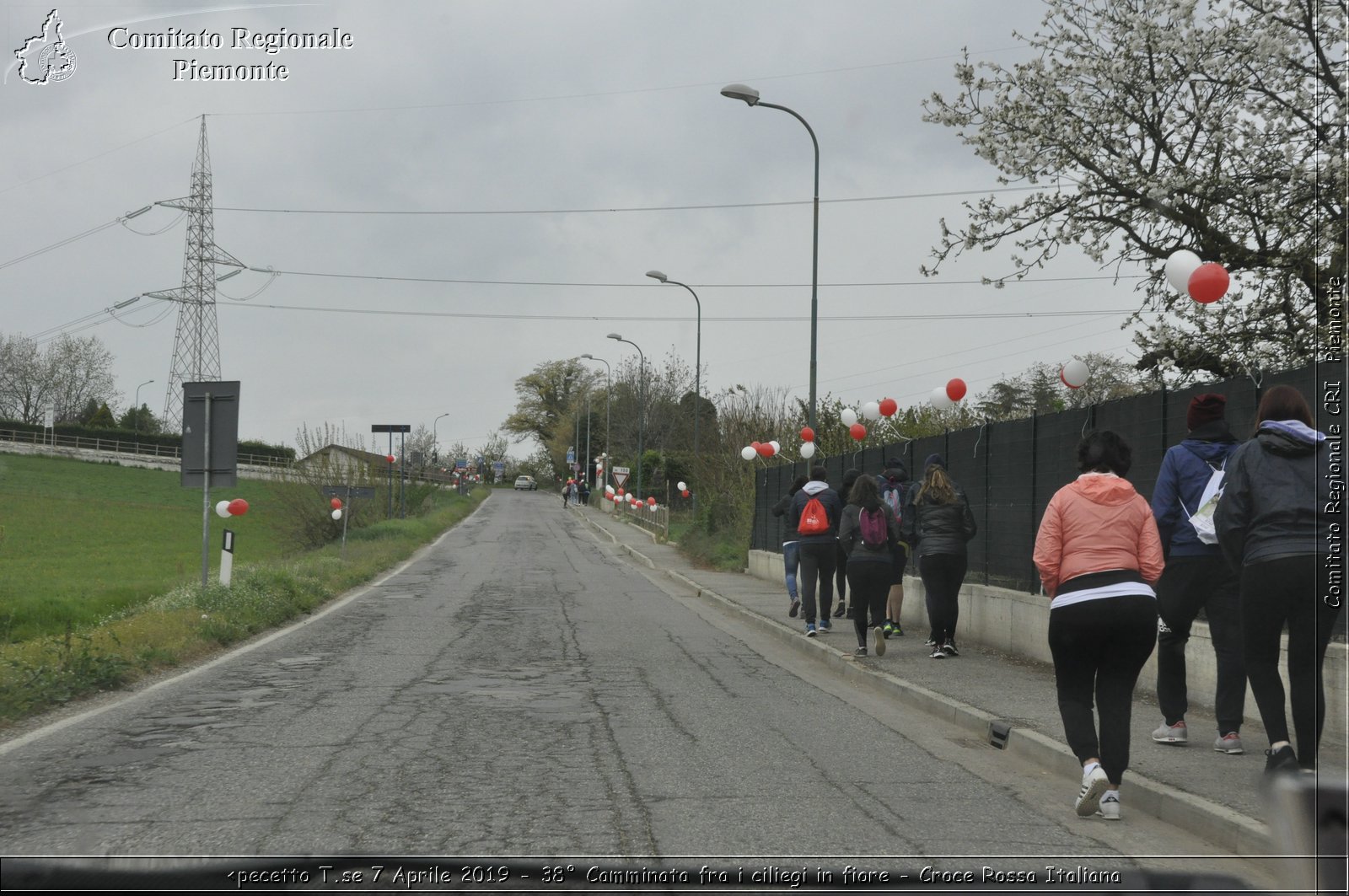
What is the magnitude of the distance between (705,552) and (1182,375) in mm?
17376

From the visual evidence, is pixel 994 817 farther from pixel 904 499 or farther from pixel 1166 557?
pixel 904 499

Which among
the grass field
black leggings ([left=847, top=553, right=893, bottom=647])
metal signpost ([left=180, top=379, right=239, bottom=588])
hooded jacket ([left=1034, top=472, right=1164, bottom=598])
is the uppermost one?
metal signpost ([left=180, top=379, right=239, bottom=588])

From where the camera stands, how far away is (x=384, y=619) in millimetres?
15711

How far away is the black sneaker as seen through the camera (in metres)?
5.61

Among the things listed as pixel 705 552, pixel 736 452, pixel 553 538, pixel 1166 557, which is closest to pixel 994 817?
pixel 1166 557

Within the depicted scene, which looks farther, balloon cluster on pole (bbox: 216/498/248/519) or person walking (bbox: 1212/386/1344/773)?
balloon cluster on pole (bbox: 216/498/248/519)

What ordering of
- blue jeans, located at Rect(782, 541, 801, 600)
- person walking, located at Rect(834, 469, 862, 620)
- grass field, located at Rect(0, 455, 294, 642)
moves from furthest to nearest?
1. grass field, located at Rect(0, 455, 294, 642)
2. blue jeans, located at Rect(782, 541, 801, 600)
3. person walking, located at Rect(834, 469, 862, 620)

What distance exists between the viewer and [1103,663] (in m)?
5.62

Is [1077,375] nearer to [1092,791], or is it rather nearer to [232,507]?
[1092,791]

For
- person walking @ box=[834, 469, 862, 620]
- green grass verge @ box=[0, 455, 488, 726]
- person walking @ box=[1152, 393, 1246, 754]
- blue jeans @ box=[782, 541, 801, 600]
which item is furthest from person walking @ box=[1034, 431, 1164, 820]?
blue jeans @ box=[782, 541, 801, 600]

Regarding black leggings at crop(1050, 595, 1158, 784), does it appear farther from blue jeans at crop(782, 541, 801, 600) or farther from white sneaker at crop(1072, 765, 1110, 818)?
blue jeans at crop(782, 541, 801, 600)

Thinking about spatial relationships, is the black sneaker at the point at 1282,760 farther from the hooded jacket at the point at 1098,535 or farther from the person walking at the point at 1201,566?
the hooded jacket at the point at 1098,535

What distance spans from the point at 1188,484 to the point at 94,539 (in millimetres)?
43499

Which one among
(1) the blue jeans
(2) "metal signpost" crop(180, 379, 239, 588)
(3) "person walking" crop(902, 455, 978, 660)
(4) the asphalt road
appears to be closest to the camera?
(4) the asphalt road
